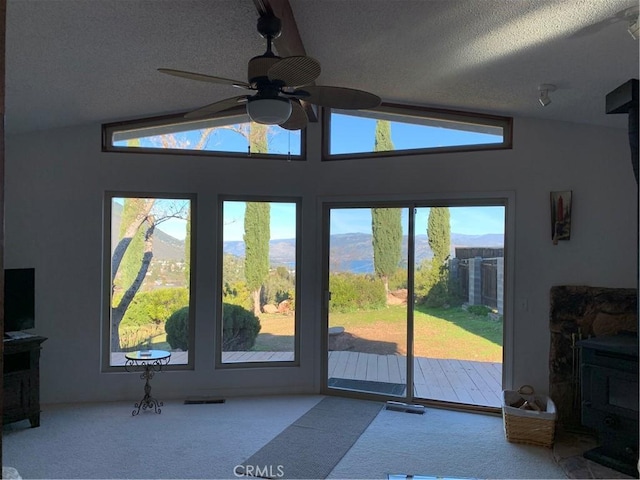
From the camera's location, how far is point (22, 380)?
3.55 m

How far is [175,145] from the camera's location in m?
4.43

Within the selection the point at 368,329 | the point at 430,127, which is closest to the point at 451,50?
the point at 430,127

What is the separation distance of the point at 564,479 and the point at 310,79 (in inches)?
117

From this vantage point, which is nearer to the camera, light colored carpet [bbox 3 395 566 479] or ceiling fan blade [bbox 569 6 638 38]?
ceiling fan blade [bbox 569 6 638 38]

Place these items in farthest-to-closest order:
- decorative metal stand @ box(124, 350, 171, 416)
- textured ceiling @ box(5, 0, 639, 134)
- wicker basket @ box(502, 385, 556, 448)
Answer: decorative metal stand @ box(124, 350, 171, 416), wicker basket @ box(502, 385, 556, 448), textured ceiling @ box(5, 0, 639, 134)

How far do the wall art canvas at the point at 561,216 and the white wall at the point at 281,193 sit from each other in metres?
Result: 0.06

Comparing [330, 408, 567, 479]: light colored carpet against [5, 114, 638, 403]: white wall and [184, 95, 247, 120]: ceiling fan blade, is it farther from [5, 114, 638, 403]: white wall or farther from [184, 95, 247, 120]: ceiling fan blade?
[184, 95, 247, 120]: ceiling fan blade

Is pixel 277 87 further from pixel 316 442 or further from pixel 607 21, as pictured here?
pixel 316 442

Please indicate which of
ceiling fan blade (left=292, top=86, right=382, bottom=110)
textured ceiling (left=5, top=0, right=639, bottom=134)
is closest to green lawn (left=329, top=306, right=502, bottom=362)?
textured ceiling (left=5, top=0, right=639, bottom=134)

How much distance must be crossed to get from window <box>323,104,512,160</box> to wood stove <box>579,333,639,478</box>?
1912 millimetres

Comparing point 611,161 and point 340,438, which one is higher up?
point 611,161

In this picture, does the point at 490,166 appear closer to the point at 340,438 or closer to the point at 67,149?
the point at 340,438

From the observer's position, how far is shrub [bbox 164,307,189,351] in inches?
173

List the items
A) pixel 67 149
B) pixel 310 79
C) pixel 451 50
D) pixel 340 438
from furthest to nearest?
pixel 67 149, pixel 340 438, pixel 451 50, pixel 310 79
